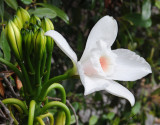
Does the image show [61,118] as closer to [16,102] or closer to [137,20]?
[16,102]

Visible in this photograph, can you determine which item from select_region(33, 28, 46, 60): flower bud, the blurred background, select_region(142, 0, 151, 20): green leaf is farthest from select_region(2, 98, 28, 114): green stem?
select_region(142, 0, 151, 20): green leaf

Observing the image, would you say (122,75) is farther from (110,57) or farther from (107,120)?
(107,120)

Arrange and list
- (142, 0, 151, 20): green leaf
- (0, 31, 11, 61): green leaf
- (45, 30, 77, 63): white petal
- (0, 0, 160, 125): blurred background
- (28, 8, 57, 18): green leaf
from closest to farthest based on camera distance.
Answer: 1. (45, 30, 77, 63): white petal
2. (0, 31, 11, 61): green leaf
3. (28, 8, 57, 18): green leaf
4. (0, 0, 160, 125): blurred background
5. (142, 0, 151, 20): green leaf

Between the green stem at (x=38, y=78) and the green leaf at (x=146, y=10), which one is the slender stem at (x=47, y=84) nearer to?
the green stem at (x=38, y=78)

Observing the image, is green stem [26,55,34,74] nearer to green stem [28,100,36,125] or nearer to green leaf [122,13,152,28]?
green stem [28,100,36,125]

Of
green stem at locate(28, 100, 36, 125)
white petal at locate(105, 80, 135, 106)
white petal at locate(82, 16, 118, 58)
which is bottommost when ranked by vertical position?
green stem at locate(28, 100, 36, 125)

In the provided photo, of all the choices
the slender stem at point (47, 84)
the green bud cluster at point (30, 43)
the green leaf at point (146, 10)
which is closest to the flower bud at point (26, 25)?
the green bud cluster at point (30, 43)
